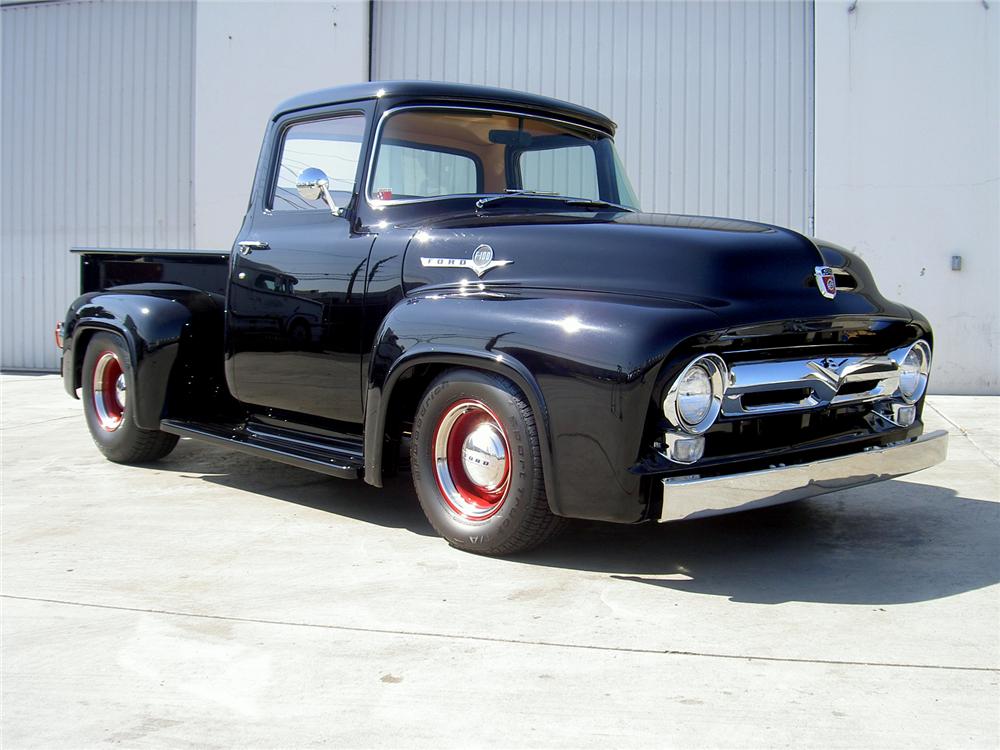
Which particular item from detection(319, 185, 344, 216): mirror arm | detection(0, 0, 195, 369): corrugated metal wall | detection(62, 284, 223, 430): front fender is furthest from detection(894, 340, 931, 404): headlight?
detection(0, 0, 195, 369): corrugated metal wall

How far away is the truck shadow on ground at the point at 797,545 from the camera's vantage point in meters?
3.62

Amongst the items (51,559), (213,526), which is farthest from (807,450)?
(51,559)

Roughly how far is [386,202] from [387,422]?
102cm

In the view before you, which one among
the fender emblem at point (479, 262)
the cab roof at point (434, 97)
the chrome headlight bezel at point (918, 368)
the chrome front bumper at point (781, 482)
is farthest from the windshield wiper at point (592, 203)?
the chrome front bumper at point (781, 482)

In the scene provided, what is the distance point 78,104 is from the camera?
1257 centimetres

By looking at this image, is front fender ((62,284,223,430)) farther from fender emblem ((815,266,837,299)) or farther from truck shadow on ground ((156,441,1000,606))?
fender emblem ((815,266,837,299))

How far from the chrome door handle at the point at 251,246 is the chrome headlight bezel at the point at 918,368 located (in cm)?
290

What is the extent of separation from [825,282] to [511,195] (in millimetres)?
1461

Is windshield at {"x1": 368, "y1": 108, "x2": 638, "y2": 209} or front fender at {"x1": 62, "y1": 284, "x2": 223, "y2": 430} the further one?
front fender at {"x1": 62, "y1": 284, "x2": 223, "y2": 430}

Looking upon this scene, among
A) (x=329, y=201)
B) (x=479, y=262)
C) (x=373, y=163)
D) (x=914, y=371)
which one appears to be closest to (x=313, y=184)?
(x=329, y=201)

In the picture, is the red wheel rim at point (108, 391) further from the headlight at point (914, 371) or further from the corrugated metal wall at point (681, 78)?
the corrugated metal wall at point (681, 78)

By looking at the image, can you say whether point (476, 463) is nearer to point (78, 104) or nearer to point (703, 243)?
point (703, 243)

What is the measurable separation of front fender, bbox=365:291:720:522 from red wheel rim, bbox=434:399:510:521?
256mm

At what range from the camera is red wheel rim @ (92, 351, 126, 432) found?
6.04 m
